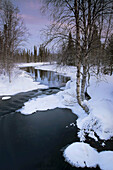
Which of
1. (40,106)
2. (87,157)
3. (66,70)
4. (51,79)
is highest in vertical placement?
(66,70)

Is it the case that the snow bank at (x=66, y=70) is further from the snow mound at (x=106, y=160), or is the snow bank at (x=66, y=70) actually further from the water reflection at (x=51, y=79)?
the snow mound at (x=106, y=160)

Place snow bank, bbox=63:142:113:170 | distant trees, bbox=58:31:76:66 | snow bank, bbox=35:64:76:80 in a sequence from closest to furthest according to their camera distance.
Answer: snow bank, bbox=63:142:113:170 < distant trees, bbox=58:31:76:66 < snow bank, bbox=35:64:76:80

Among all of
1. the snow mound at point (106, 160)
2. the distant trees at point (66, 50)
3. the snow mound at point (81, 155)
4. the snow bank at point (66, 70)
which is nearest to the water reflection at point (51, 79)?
the snow bank at point (66, 70)

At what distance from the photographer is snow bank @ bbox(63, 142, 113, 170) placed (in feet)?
9.29

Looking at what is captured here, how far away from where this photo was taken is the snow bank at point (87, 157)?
283cm

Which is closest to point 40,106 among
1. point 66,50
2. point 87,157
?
point 66,50

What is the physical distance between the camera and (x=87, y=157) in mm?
2988

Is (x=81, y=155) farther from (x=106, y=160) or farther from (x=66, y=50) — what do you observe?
(x=66, y=50)

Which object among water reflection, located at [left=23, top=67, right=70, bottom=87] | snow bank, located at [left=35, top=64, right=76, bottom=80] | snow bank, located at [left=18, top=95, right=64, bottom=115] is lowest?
snow bank, located at [left=18, top=95, right=64, bottom=115]

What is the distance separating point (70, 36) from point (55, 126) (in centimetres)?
463

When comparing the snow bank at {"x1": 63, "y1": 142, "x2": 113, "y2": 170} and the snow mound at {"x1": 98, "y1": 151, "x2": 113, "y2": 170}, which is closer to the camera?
the snow mound at {"x1": 98, "y1": 151, "x2": 113, "y2": 170}

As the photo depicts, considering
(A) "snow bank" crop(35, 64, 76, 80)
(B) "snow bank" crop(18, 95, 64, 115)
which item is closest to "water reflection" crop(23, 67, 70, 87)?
(A) "snow bank" crop(35, 64, 76, 80)

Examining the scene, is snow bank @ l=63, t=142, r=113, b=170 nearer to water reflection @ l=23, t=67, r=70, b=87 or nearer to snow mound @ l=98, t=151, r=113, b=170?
snow mound @ l=98, t=151, r=113, b=170

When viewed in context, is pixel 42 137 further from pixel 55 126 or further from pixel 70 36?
pixel 70 36
